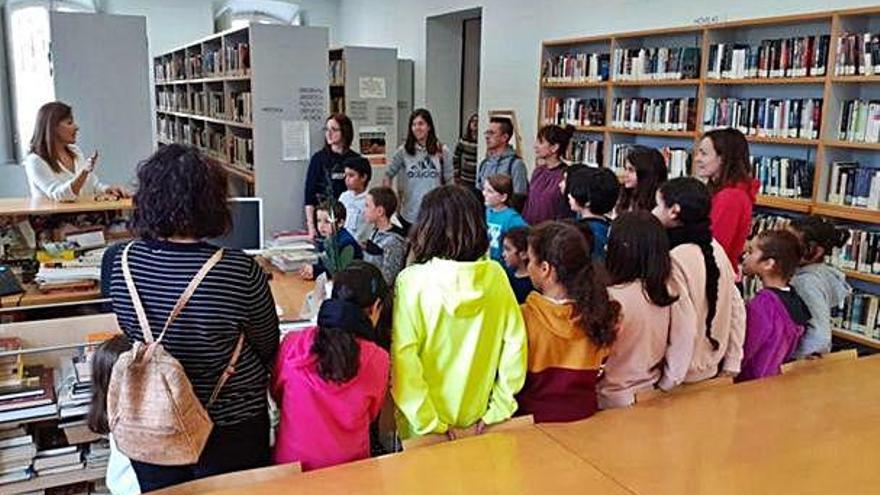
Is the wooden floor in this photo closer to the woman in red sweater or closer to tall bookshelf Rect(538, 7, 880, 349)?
the woman in red sweater

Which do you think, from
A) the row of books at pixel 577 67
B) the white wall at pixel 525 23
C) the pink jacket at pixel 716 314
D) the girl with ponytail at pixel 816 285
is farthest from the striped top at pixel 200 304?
the row of books at pixel 577 67

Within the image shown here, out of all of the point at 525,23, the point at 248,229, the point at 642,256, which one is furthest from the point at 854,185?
the point at 525,23

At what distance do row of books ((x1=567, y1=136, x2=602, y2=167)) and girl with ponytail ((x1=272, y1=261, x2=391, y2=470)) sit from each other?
3983mm

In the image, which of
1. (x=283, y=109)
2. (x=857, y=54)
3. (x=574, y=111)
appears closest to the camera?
(x=857, y=54)

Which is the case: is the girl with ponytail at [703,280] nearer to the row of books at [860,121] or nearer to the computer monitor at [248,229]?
the row of books at [860,121]

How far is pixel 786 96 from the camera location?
429cm

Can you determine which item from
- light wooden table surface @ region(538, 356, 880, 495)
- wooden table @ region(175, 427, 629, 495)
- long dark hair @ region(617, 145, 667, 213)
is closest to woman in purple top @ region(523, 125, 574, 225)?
long dark hair @ region(617, 145, 667, 213)

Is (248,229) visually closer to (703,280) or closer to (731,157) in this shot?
(703,280)

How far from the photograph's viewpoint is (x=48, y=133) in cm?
356

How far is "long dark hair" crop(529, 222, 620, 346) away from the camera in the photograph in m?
1.98

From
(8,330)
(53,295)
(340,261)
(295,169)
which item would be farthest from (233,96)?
(340,261)

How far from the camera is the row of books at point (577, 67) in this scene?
17.9 feet

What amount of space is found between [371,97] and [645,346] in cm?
469

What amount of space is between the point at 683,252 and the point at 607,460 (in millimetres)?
854
